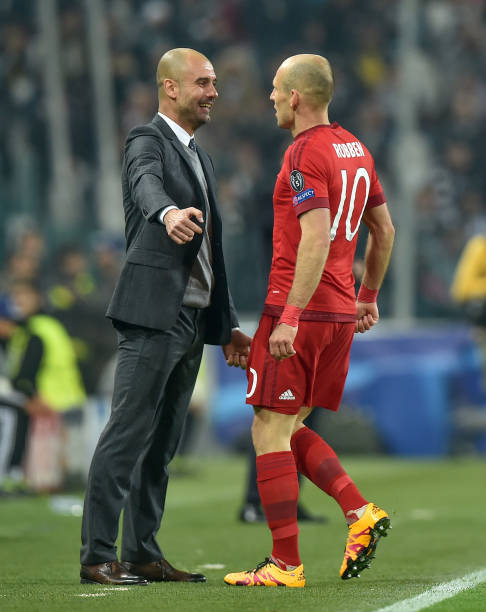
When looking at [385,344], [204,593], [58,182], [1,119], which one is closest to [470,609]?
[204,593]

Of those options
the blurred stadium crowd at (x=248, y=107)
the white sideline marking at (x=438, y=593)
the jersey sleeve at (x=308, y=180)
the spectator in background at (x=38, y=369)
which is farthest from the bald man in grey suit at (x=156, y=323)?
the blurred stadium crowd at (x=248, y=107)

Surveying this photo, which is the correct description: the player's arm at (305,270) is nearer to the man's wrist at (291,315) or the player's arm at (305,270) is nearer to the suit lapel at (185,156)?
the man's wrist at (291,315)

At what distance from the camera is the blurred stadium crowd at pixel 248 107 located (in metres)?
14.5

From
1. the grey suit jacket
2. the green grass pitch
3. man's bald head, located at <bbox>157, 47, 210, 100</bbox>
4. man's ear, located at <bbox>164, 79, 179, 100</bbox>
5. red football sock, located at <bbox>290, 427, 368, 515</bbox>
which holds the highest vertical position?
man's bald head, located at <bbox>157, 47, 210, 100</bbox>

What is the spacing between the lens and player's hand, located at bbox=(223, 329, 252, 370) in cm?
476

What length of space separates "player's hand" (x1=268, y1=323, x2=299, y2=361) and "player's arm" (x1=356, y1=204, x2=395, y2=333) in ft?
2.07

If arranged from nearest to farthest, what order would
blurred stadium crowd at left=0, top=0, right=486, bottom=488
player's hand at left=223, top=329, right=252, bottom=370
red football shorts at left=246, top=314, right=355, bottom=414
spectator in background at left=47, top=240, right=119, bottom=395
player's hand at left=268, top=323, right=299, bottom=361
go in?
player's hand at left=268, top=323, right=299, bottom=361
red football shorts at left=246, top=314, right=355, bottom=414
player's hand at left=223, top=329, right=252, bottom=370
spectator in background at left=47, top=240, right=119, bottom=395
blurred stadium crowd at left=0, top=0, right=486, bottom=488

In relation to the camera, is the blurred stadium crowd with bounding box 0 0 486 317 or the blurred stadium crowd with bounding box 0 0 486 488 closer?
the blurred stadium crowd with bounding box 0 0 486 488

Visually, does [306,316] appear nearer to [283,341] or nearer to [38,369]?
[283,341]

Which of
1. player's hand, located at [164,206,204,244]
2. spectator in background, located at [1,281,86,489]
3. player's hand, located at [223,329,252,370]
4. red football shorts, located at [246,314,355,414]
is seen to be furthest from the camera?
spectator in background, located at [1,281,86,489]

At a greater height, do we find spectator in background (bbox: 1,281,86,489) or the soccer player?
the soccer player

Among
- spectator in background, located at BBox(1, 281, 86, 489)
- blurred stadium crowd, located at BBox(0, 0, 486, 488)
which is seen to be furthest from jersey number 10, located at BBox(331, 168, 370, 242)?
blurred stadium crowd, located at BBox(0, 0, 486, 488)

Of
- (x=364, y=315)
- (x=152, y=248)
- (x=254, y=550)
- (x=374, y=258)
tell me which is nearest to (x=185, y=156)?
(x=152, y=248)

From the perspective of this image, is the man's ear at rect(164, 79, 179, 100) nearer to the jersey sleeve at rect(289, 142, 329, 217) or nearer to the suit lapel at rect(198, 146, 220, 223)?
the suit lapel at rect(198, 146, 220, 223)
